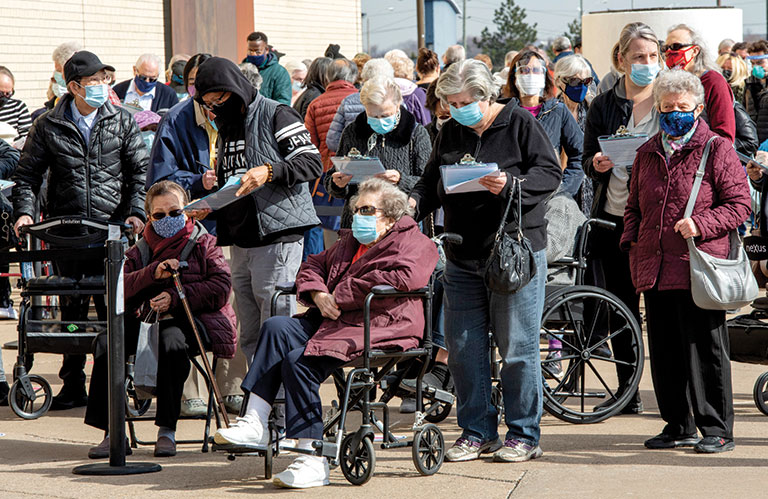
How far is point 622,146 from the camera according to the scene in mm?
6516

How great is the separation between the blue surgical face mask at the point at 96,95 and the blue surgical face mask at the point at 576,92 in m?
3.24

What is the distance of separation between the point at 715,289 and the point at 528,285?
85 centimetres

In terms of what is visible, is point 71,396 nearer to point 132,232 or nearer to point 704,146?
point 132,232

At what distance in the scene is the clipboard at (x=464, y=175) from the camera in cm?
546

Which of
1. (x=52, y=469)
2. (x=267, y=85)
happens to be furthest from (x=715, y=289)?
(x=267, y=85)

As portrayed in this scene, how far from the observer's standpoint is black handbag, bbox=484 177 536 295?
18.1 feet

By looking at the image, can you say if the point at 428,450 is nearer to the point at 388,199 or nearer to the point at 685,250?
the point at 388,199

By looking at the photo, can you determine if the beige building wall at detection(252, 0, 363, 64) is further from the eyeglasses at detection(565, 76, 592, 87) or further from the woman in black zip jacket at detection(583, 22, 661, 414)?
the woman in black zip jacket at detection(583, 22, 661, 414)

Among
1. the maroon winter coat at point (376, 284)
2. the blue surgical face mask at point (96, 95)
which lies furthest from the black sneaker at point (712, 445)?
the blue surgical face mask at point (96, 95)

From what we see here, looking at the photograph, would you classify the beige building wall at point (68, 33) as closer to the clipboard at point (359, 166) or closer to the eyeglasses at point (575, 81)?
the eyeglasses at point (575, 81)

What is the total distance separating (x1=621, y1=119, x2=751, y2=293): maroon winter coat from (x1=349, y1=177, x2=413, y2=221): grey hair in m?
1.17

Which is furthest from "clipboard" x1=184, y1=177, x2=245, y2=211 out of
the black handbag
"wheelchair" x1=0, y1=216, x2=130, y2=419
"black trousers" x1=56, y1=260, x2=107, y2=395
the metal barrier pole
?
"black trousers" x1=56, y1=260, x2=107, y2=395

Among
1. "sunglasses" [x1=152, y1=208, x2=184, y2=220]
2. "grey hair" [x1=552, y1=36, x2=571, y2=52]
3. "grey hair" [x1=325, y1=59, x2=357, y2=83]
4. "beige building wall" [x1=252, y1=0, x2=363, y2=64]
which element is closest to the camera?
"sunglasses" [x1=152, y1=208, x2=184, y2=220]

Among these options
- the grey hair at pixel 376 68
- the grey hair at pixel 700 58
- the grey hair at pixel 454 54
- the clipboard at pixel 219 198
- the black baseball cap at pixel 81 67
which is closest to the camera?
the clipboard at pixel 219 198
